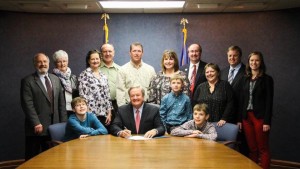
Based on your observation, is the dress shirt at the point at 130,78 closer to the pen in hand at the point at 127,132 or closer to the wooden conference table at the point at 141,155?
the pen in hand at the point at 127,132

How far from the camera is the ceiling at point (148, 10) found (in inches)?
238

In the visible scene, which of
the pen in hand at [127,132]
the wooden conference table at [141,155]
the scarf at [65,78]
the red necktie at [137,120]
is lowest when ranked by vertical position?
the wooden conference table at [141,155]

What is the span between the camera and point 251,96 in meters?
4.76

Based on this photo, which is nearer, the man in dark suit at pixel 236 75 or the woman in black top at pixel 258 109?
the woman in black top at pixel 258 109

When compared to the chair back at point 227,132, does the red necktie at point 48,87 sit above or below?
above

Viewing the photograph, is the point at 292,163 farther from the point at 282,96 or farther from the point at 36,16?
the point at 36,16

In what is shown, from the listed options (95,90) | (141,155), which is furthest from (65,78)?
(141,155)

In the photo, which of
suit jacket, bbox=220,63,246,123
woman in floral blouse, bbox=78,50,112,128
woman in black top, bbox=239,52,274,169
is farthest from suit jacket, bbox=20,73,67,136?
woman in black top, bbox=239,52,274,169

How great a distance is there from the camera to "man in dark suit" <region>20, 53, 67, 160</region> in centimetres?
470

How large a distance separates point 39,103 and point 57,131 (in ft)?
2.90

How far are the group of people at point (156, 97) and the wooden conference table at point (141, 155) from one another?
2.33ft

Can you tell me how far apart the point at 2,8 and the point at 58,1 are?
1.23m

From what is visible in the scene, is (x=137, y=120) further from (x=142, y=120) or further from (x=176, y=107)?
(x=176, y=107)

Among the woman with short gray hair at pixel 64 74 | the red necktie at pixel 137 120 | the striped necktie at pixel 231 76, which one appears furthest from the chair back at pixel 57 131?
the striped necktie at pixel 231 76
